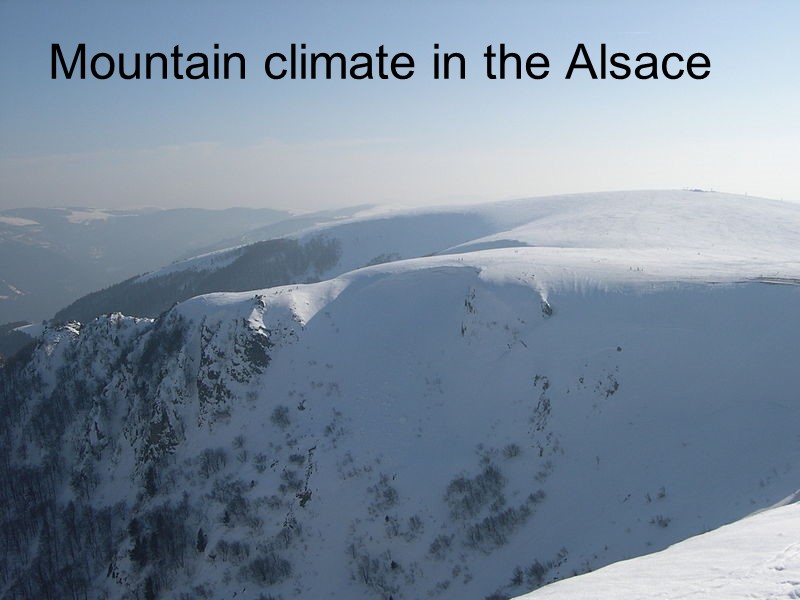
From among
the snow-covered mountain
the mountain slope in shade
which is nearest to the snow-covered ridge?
the mountain slope in shade

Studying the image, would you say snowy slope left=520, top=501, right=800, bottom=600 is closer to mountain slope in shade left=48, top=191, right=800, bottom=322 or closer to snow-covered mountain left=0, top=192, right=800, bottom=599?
snow-covered mountain left=0, top=192, right=800, bottom=599

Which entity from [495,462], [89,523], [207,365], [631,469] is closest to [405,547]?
[495,462]

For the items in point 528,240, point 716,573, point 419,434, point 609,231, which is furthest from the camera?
point 609,231

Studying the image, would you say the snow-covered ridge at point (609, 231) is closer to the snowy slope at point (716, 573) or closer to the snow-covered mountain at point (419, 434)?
the snow-covered mountain at point (419, 434)

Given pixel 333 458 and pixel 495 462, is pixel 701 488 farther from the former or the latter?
pixel 333 458

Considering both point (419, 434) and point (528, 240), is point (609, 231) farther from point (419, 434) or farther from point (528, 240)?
point (419, 434)

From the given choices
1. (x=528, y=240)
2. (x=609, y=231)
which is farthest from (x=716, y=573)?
(x=609, y=231)

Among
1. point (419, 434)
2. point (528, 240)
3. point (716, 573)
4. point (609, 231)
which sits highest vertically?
point (609, 231)
